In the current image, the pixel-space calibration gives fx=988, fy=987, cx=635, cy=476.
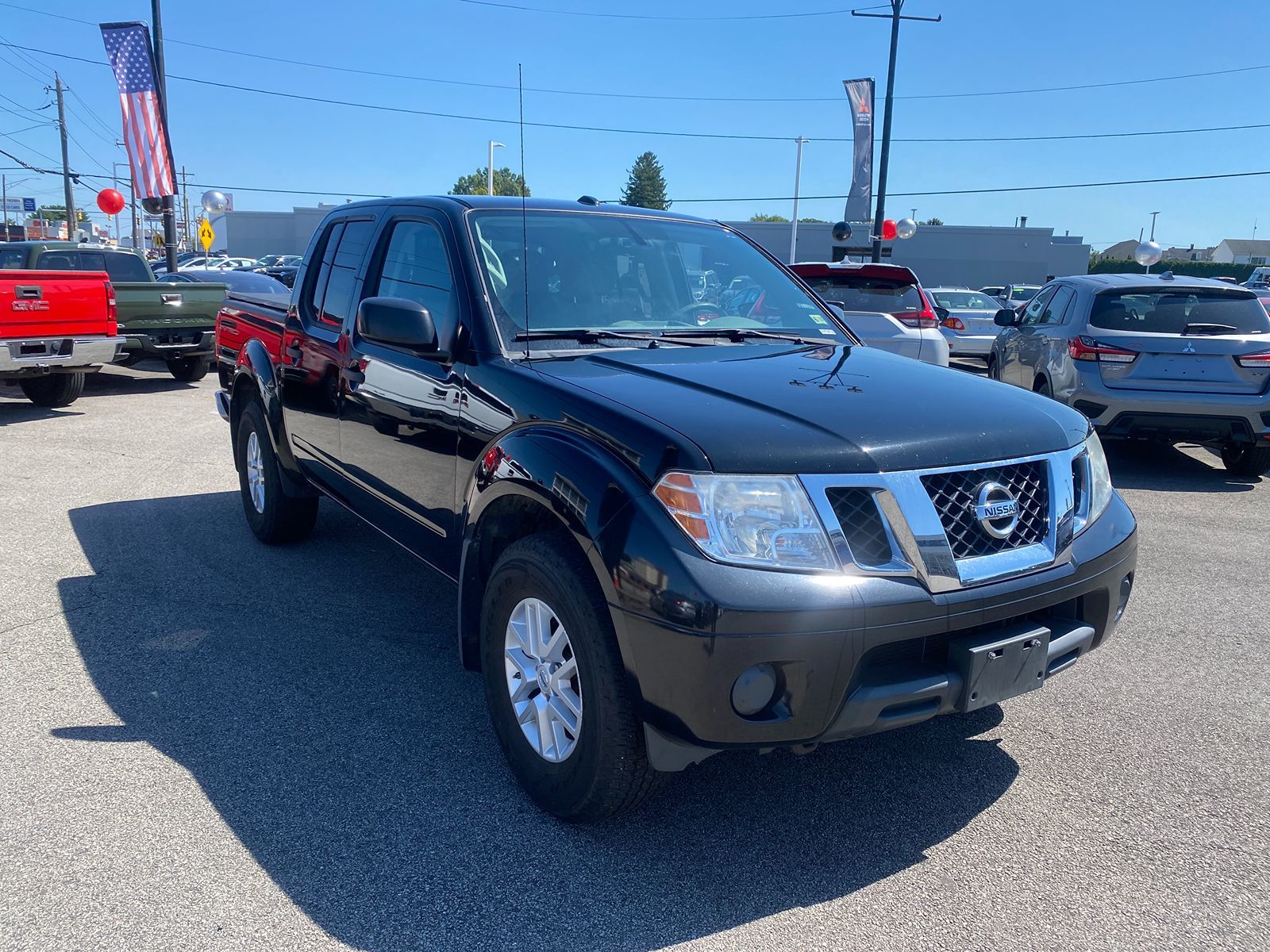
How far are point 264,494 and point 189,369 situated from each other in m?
9.15

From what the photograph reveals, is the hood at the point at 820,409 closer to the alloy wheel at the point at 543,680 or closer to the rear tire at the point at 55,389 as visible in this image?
the alloy wheel at the point at 543,680

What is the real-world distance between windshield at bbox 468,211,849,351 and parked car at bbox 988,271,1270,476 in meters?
4.72

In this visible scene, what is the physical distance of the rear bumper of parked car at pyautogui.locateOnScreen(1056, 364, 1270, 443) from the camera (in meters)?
7.74

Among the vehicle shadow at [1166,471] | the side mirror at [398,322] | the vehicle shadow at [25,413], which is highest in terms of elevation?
the side mirror at [398,322]

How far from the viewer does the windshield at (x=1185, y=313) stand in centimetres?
805

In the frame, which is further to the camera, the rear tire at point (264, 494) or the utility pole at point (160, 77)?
the utility pole at point (160, 77)

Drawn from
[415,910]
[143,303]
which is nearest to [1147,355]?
[415,910]

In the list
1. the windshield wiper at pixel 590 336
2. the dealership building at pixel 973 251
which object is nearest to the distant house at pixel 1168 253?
the dealership building at pixel 973 251

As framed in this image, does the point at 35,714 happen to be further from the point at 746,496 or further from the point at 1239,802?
the point at 1239,802

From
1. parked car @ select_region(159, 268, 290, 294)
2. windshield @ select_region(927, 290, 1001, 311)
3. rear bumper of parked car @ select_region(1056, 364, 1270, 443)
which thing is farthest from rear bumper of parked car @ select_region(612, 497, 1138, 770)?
windshield @ select_region(927, 290, 1001, 311)

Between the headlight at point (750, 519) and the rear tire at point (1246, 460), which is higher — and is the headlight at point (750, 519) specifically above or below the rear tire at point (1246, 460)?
above

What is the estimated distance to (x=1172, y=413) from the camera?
309 inches

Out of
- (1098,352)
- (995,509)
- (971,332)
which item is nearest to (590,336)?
(995,509)

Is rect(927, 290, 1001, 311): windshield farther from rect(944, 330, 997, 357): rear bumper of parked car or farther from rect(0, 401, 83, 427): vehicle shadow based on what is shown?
rect(0, 401, 83, 427): vehicle shadow
